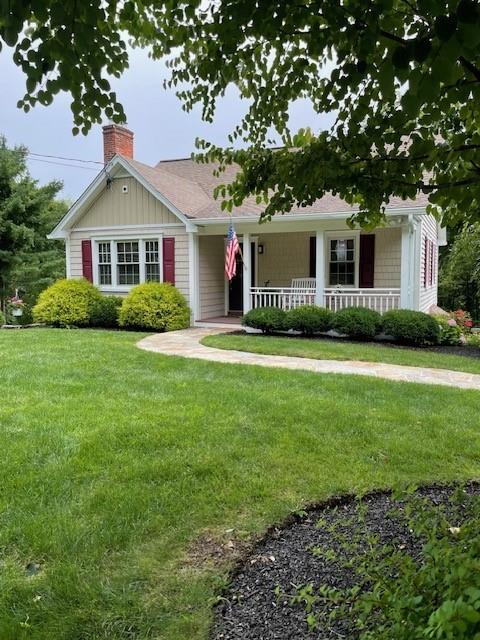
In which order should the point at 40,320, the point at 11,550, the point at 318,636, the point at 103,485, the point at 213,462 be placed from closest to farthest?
the point at 318,636 → the point at 11,550 → the point at 103,485 → the point at 213,462 → the point at 40,320

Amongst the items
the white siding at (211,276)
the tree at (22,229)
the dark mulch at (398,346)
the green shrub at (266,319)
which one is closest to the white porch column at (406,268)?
the dark mulch at (398,346)

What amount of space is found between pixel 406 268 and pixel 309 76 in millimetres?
8969

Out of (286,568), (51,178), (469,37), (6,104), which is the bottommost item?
(286,568)

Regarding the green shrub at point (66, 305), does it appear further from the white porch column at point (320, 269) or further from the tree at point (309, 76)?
the tree at point (309, 76)

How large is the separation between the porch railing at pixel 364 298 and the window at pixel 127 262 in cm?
466

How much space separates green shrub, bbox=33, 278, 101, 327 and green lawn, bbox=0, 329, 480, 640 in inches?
245

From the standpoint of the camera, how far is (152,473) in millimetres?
3646

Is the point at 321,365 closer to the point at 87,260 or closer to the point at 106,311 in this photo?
the point at 106,311

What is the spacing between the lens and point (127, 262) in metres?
13.9

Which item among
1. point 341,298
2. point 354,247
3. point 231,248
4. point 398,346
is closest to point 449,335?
point 398,346

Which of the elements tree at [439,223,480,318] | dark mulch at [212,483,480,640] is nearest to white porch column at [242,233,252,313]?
tree at [439,223,480,318]

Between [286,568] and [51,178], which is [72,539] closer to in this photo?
[286,568]

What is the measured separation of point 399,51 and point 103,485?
313cm

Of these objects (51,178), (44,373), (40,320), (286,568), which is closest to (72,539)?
(286,568)
